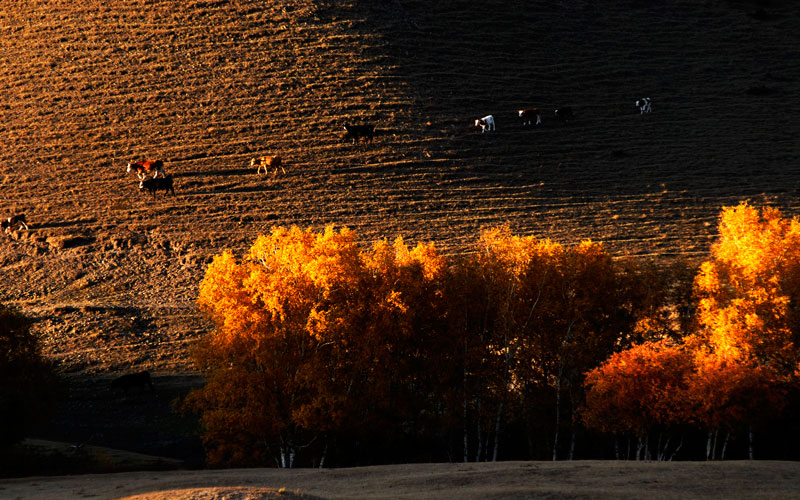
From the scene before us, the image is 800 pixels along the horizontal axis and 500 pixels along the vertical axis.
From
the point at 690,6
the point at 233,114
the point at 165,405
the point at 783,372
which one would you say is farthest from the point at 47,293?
the point at 690,6

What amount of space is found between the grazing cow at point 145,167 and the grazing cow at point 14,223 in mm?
9773

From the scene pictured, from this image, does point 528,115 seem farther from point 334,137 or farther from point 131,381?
point 131,381

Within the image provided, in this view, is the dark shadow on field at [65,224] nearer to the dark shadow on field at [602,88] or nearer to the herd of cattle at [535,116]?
the dark shadow on field at [602,88]

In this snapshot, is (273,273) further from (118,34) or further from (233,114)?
(118,34)

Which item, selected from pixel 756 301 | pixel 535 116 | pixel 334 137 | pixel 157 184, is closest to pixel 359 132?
pixel 334 137

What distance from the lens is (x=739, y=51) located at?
333ft

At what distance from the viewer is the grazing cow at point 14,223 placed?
219 ft

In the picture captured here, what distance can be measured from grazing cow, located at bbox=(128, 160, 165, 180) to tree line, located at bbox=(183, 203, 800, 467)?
36892 mm

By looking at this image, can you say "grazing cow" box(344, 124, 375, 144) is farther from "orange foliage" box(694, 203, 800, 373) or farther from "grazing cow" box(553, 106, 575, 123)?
"orange foliage" box(694, 203, 800, 373)

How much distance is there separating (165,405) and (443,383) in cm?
1468

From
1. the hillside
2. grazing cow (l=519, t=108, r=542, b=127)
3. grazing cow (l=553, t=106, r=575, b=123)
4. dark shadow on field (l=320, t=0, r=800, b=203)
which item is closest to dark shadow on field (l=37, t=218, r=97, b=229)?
the hillside

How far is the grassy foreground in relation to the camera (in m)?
21.2

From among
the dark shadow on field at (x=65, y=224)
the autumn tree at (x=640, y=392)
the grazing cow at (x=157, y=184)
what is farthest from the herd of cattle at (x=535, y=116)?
the autumn tree at (x=640, y=392)

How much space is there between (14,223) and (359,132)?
30279 millimetres
